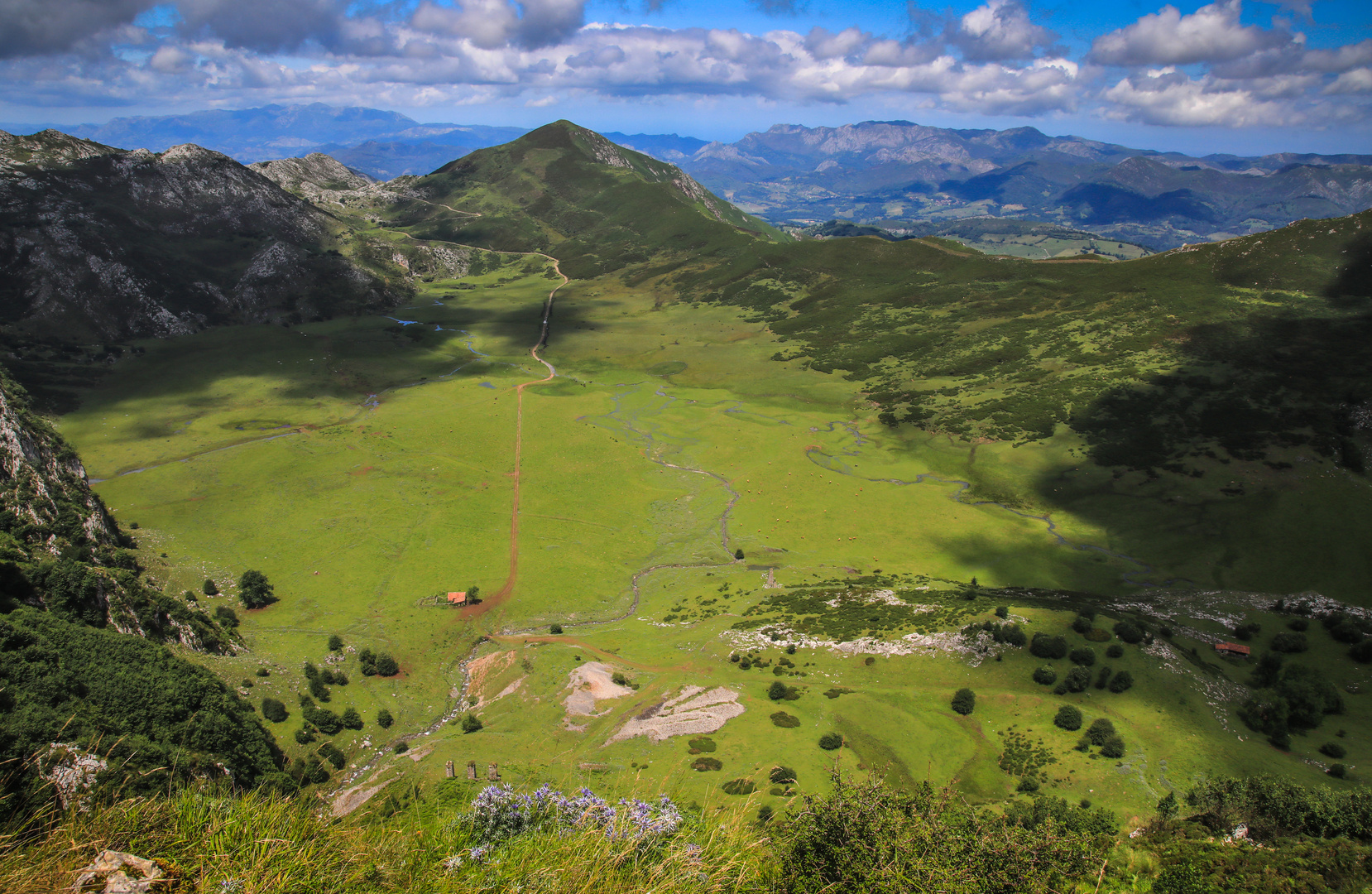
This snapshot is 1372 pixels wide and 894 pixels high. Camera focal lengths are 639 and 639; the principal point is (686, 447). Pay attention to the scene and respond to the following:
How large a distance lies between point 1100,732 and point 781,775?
22.1m

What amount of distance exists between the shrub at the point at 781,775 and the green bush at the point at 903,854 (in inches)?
768

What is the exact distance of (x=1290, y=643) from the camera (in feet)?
192

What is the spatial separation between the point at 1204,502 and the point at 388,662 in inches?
4199

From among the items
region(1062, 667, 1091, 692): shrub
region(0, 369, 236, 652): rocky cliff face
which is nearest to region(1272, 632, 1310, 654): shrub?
region(1062, 667, 1091, 692): shrub

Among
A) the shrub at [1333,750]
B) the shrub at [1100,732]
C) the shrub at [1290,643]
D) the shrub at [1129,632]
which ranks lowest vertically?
the shrub at [1290,643]

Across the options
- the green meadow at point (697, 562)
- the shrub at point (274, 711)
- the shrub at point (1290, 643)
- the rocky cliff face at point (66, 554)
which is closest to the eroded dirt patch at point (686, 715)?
the green meadow at point (697, 562)

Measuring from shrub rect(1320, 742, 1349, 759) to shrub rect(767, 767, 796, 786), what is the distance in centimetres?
3748

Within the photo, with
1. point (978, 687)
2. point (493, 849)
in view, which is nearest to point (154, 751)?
point (493, 849)

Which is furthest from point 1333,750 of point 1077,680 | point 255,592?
point 255,592

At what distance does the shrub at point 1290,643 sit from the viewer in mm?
58219

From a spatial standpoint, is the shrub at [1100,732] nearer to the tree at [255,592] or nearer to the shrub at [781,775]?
the shrub at [781,775]

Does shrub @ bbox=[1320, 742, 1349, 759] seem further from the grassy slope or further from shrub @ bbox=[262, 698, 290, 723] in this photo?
shrub @ bbox=[262, 698, 290, 723]

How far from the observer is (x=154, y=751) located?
2875 centimetres

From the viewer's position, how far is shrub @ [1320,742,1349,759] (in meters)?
43.8
